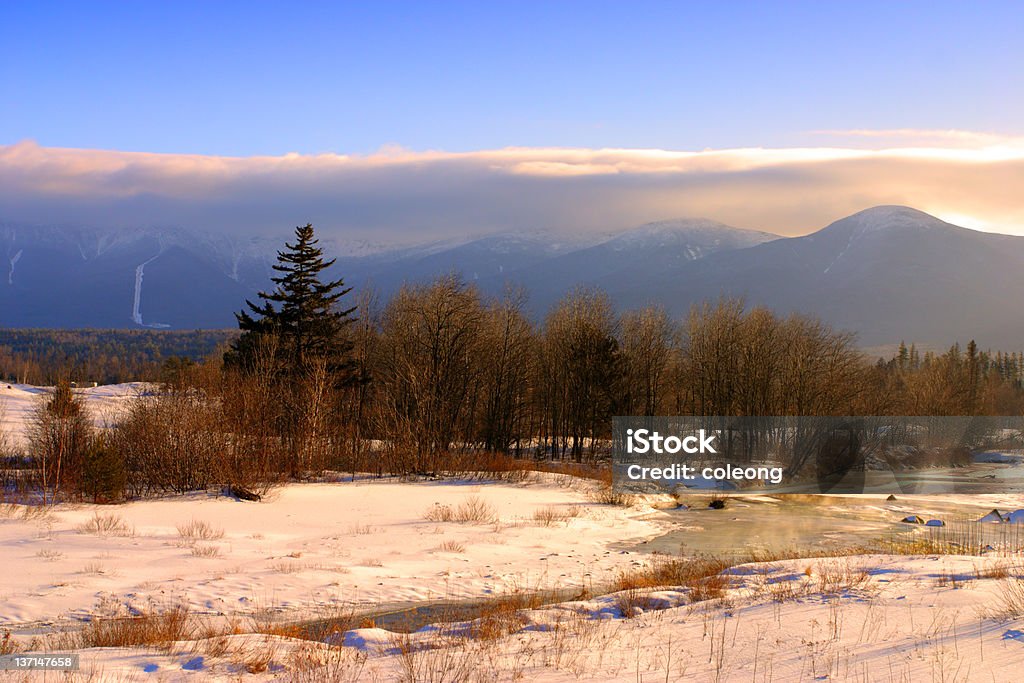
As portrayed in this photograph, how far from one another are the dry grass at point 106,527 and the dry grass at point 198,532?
1255 mm

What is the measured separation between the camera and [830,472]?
165 ft

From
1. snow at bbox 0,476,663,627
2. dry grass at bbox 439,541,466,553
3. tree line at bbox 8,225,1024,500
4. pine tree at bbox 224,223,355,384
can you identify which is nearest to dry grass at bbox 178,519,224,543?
snow at bbox 0,476,663,627

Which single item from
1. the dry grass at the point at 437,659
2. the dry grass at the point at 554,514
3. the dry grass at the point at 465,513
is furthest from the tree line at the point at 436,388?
the dry grass at the point at 437,659

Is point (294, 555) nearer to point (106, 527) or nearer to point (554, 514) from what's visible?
point (106, 527)

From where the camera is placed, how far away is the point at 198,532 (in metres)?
21.8

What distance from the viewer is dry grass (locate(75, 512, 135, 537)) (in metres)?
21.0

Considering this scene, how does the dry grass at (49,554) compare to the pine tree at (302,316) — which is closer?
the dry grass at (49,554)

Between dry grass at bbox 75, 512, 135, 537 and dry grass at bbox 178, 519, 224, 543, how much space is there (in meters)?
1.26

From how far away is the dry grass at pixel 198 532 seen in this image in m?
21.2

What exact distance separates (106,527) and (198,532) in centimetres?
227

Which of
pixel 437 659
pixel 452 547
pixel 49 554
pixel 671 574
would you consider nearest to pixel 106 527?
pixel 49 554

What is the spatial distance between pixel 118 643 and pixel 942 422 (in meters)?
65.4

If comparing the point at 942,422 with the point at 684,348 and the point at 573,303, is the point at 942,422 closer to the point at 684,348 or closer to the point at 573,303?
the point at 684,348

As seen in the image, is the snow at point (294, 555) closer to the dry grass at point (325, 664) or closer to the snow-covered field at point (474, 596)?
the snow-covered field at point (474, 596)
